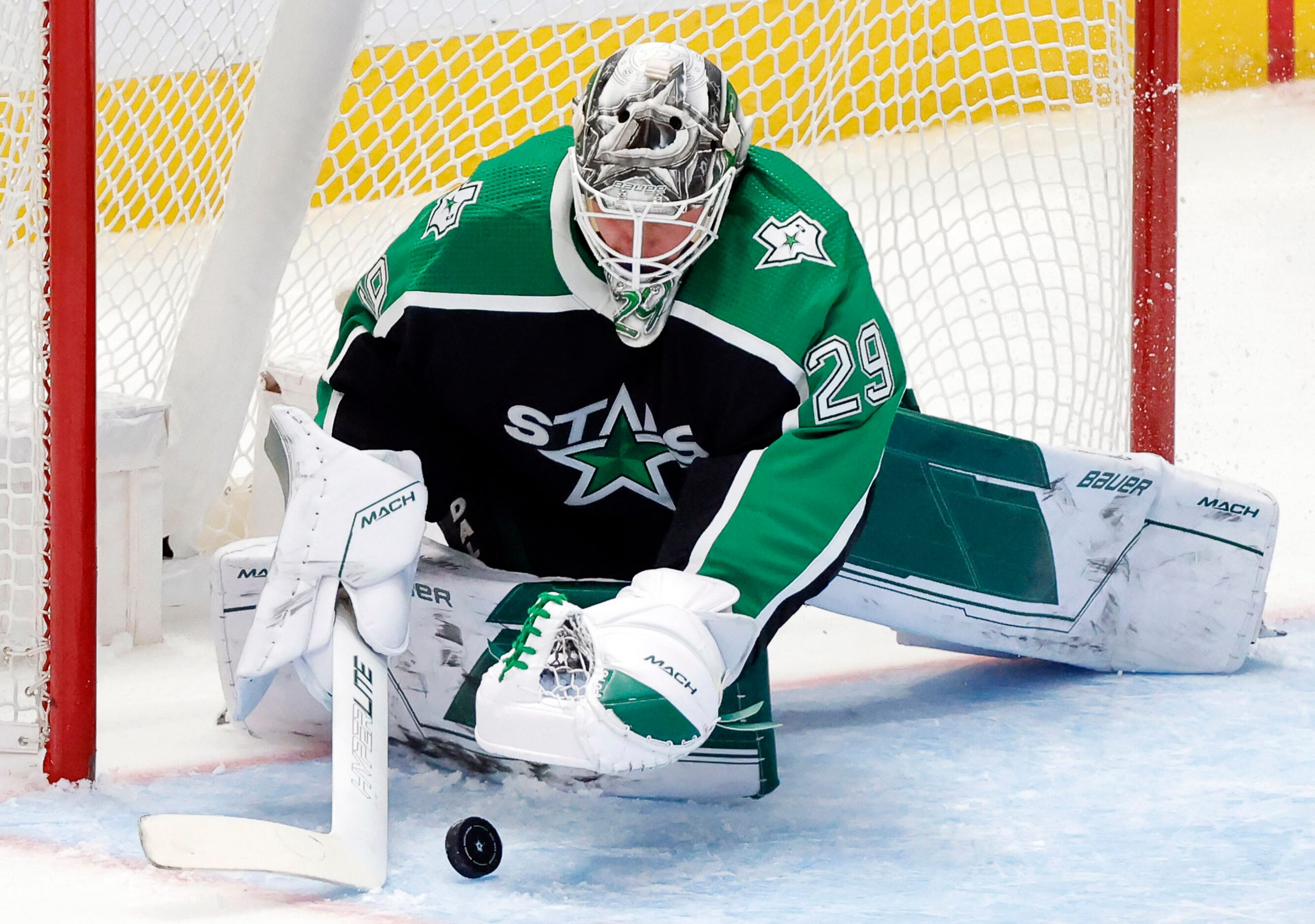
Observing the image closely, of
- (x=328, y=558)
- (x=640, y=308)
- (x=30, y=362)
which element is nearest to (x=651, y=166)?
(x=640, y=308)

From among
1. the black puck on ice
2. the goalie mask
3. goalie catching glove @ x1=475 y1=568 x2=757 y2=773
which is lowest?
the black puck on ice

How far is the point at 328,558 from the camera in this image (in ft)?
5.16

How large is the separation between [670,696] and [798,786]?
49cm

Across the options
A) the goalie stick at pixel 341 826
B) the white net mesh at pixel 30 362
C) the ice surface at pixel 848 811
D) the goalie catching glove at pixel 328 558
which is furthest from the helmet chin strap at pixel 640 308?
the white net mesh at pixel 30 362

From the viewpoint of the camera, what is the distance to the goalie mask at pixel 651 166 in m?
1.59

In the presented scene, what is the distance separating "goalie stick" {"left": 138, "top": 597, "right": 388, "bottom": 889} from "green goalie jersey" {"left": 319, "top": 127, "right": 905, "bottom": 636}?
0.29m

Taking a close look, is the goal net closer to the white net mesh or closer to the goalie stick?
the white net mesh

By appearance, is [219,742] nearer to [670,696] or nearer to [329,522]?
[329,522]

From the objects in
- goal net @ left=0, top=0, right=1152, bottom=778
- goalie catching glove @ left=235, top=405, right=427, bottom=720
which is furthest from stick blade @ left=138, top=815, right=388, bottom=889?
goal net @ left=0, top=0, right=1152, bottom=778

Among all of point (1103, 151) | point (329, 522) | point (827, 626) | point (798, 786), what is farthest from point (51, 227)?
point (1103, 151)

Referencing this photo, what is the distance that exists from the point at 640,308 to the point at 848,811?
23.0 inches

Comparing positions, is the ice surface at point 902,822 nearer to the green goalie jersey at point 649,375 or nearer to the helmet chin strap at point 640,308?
the green goalie jersey at point 649,375

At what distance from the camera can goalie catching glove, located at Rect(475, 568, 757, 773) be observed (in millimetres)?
1396

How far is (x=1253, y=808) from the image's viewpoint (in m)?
1.76
